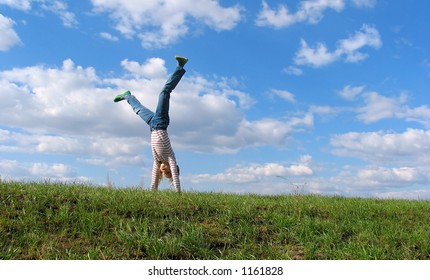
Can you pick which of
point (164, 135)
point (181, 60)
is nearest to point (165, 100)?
point (164, 135)

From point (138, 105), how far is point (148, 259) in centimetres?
668

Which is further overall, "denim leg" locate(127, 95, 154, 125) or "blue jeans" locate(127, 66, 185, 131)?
"denim leg" locate(127, 95, 154, 125)

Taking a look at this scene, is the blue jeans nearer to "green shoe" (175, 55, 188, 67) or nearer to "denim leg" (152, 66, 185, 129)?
"denim leg" (152, 66, 185, 129)

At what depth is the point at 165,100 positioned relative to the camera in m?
12.5

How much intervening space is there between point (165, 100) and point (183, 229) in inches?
202

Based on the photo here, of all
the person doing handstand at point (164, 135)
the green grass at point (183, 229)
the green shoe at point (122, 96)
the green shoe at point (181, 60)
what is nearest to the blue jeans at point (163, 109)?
the person doing handstand at point (164, 135)

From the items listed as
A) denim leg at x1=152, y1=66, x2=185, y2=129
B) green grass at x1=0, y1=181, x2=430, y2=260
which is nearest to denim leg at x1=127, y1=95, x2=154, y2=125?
denim leg at x1=152, y1=66, x2=185, y2=129

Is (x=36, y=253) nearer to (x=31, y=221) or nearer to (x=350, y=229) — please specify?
(x=31, y=221)

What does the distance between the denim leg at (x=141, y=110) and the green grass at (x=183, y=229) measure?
3.05m

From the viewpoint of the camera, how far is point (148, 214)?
8977mm

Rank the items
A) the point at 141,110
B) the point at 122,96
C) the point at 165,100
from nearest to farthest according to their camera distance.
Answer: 1. the point at 165,100
2. the point at 141,110
3. the point at 122,96

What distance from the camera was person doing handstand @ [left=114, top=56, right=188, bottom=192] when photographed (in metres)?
12.5

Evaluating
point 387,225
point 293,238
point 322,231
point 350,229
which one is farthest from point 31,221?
point 387,225

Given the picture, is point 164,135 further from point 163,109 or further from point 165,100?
point 165,100
